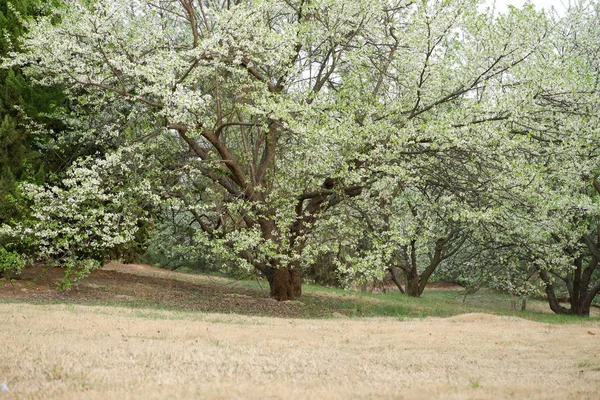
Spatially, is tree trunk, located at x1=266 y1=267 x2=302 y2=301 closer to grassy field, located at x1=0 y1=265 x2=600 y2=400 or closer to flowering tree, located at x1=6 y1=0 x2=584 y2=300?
flowering tree, located at x1=6 y1=0 x2=584 y2=300

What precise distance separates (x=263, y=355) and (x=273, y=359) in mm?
430

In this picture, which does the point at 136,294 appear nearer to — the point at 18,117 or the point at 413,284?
the point at 18,117

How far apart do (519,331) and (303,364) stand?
22.7 ft

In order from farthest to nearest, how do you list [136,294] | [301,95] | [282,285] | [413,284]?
[413,284] → [282,285] → [136,294] → [301,95]

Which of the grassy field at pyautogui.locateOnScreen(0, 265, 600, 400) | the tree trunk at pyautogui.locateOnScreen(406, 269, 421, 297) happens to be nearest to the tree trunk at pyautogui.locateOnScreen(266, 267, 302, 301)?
the grassy field at pyautogui.locateOnScreen(0, 265, 600, 400)

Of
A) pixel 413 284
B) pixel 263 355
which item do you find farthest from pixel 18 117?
pixel 413 284

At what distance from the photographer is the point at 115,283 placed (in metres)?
19.3

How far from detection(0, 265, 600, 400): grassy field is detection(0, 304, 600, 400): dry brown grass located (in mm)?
20

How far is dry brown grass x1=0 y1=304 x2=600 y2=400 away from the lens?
6363mm

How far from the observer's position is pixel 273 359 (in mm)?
8344

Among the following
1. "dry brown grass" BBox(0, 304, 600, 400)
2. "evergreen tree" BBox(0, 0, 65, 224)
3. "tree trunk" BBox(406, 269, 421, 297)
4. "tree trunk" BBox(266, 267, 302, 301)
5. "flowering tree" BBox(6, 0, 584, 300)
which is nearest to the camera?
"dry brown grass" BBox(0, 304, 600, 400)

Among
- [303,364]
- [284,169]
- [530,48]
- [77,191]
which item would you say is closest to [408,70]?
[530,48]

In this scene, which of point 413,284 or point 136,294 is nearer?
point 136,294

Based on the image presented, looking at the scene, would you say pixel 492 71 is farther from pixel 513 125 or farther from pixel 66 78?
pixel 66 78
